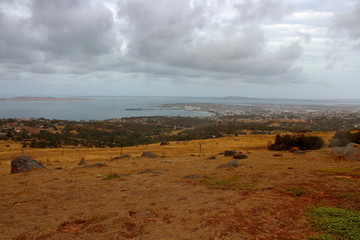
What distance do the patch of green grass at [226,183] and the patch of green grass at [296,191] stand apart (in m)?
1.22

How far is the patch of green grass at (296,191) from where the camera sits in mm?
7852

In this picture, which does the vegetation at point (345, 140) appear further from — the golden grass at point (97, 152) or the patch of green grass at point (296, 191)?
the patch of green grass at point (296, 191)

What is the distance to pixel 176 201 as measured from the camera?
7.68 m

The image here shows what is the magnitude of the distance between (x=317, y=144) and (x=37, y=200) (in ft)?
71.8

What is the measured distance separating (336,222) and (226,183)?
172 inches

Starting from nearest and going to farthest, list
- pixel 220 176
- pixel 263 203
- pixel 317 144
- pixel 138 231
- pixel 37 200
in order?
pixel 138 231
pixel 263 203
pixel 37 200
pixel 220 176
pixel 317 144

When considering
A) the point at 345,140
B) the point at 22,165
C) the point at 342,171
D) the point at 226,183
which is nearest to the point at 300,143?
the point at 345,140

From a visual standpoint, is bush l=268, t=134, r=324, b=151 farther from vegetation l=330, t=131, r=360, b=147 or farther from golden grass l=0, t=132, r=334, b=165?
golden grass l=0, t=132, r=334, b=165

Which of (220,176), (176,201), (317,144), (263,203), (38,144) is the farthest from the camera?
(38,144)

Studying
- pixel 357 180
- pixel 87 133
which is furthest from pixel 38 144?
pixel 357 180

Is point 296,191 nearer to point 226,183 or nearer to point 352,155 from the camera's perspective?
point 226,183

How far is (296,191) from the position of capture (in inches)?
316

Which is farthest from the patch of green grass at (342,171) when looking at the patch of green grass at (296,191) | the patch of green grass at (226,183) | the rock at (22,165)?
the rock at (22,165)

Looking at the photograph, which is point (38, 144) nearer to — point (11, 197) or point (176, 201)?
point (11, 197)
